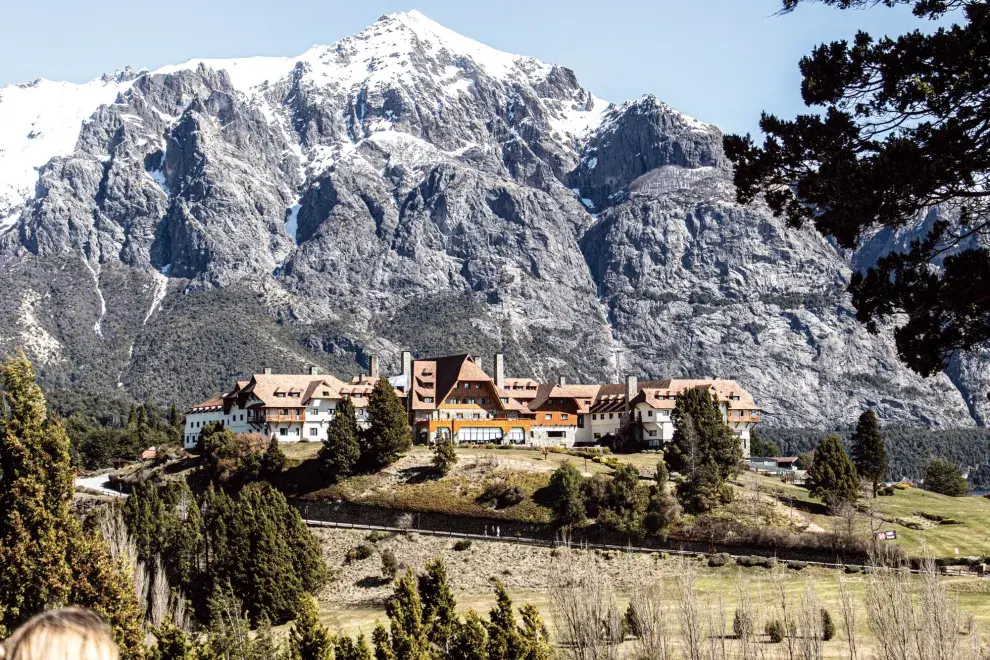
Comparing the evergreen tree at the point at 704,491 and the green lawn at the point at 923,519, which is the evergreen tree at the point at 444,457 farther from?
the green lawn at the point at 923,519

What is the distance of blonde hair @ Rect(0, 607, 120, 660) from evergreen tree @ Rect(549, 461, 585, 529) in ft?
236

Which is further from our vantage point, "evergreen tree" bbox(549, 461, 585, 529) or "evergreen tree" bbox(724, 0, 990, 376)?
"evergreen tree" bbox(549, 461, 585, 529)

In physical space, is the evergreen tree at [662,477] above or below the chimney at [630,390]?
below

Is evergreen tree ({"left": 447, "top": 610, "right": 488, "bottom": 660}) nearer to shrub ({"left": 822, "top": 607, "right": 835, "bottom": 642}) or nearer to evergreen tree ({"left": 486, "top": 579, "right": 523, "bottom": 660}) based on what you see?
evergreen tree ({"left": 486, "top": 579, "right": 523, "bottom": 660})

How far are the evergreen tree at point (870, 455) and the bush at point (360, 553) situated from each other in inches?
1948

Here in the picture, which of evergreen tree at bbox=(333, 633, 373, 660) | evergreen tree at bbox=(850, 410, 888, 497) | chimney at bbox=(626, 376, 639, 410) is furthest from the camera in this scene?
chimney at bbox=(626, 376, 639, 410)

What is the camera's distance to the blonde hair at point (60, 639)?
20.7 feet

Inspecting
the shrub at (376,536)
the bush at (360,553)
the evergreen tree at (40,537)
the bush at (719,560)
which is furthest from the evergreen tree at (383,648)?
the shrub at (376,536)

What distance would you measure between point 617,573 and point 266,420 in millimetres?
53259

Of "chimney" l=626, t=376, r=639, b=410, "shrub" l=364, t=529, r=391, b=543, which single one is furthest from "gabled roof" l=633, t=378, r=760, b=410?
"shrub" l=364, t=529, r=391, b=543

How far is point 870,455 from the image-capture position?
9994 cm

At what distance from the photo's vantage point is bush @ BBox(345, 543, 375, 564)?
77062mm

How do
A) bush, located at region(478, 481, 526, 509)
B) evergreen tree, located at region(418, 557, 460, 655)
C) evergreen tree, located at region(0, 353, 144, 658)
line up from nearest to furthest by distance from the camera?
evergreen tree, located at region(0, 353, 144, 658) < evergreen tree, located at region(418, 557, 460, 655) < bush, located at region(478, 481, 526, 509)

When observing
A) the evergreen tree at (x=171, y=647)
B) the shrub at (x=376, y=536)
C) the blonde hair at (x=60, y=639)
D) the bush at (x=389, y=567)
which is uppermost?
the blonde hair at (x=60, y=639)
